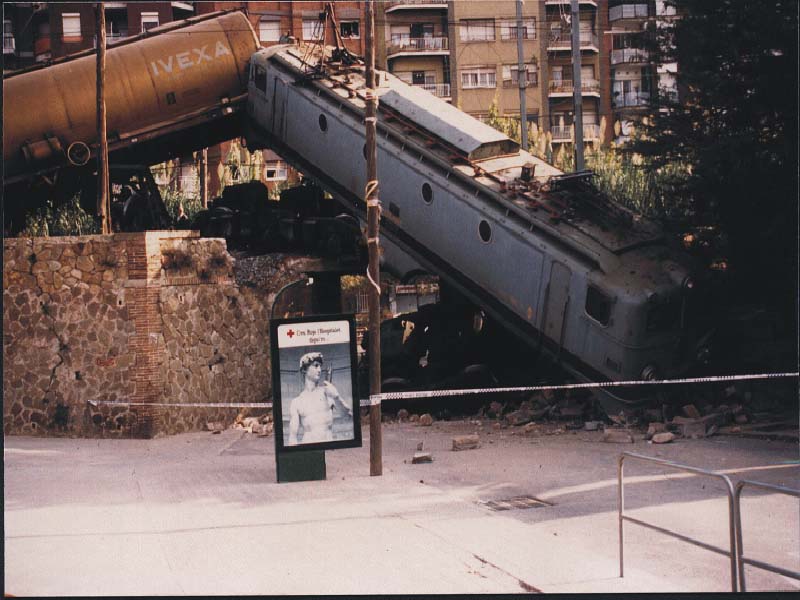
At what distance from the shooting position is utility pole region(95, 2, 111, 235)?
19.9 metres

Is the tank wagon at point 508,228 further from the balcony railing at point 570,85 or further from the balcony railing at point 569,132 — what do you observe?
the balcony railing at point 569,132

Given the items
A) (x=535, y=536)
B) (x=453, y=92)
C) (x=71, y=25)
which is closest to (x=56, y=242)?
(x=71, y=25)

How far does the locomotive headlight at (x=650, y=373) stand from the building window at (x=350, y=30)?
48.7 ft

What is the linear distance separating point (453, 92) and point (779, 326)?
819cm

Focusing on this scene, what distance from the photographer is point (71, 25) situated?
23.1 meters

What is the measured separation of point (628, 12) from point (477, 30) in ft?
10.1

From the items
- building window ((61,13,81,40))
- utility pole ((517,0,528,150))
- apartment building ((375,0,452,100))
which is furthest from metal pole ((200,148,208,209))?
utility pole ((517,0,528,150))

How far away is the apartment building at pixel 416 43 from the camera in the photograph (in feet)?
64.2

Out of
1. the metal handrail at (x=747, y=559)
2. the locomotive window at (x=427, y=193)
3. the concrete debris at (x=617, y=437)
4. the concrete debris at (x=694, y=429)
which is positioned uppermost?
the locomotive window at (x=427, y=193)

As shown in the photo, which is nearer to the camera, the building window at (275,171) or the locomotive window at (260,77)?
the locomotive window at (260,77)

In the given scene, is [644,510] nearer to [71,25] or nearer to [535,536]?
[535,536]

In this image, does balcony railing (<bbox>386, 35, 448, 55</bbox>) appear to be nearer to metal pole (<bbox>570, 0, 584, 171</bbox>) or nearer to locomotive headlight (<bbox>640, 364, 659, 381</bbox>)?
metal pole (<bbox>570, 0, 584, 171</bbox>)

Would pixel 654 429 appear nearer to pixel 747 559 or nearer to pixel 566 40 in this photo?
pixel 747 559

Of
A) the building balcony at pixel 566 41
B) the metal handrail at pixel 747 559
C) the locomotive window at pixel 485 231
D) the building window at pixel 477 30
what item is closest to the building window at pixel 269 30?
the building window at pixel 477 30
